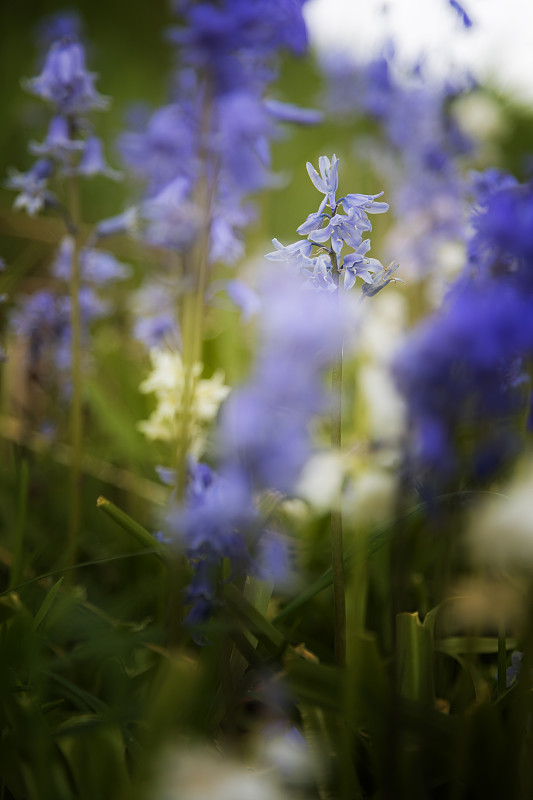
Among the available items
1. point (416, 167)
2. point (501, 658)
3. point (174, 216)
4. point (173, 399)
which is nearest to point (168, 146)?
point (174, 216)

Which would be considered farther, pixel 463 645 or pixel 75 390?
pixel 75 390

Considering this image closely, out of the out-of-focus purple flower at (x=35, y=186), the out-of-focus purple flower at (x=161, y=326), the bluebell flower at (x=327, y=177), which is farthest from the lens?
the out-of-focus purple flower at (x=161, y=326)

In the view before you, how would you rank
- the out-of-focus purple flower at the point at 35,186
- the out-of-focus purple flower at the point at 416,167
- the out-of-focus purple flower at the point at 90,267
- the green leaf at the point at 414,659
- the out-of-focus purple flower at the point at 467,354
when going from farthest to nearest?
the out-of-focus purple flower at the point at 416,167 → the out-of-focus purple flower at the point at 90,267 → the out-of-focus purple flower at the point at 35,186 → the green leaf at the point at 414,659 → the out-of-focus purple flower at the point at 467,354

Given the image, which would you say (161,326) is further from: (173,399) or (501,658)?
(501,658)

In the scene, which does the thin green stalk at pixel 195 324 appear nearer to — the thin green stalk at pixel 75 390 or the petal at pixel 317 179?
the petal at pixel 317 179

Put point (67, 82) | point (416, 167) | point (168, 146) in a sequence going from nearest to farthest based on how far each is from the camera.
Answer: point (168, 146), point (67, 82), point (416, 167)

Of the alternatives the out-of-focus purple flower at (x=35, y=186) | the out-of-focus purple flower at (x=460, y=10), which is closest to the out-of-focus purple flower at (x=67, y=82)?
the out-of-focus purple flower at (x=35, y=186)

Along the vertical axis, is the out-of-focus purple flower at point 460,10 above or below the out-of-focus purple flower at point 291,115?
above
